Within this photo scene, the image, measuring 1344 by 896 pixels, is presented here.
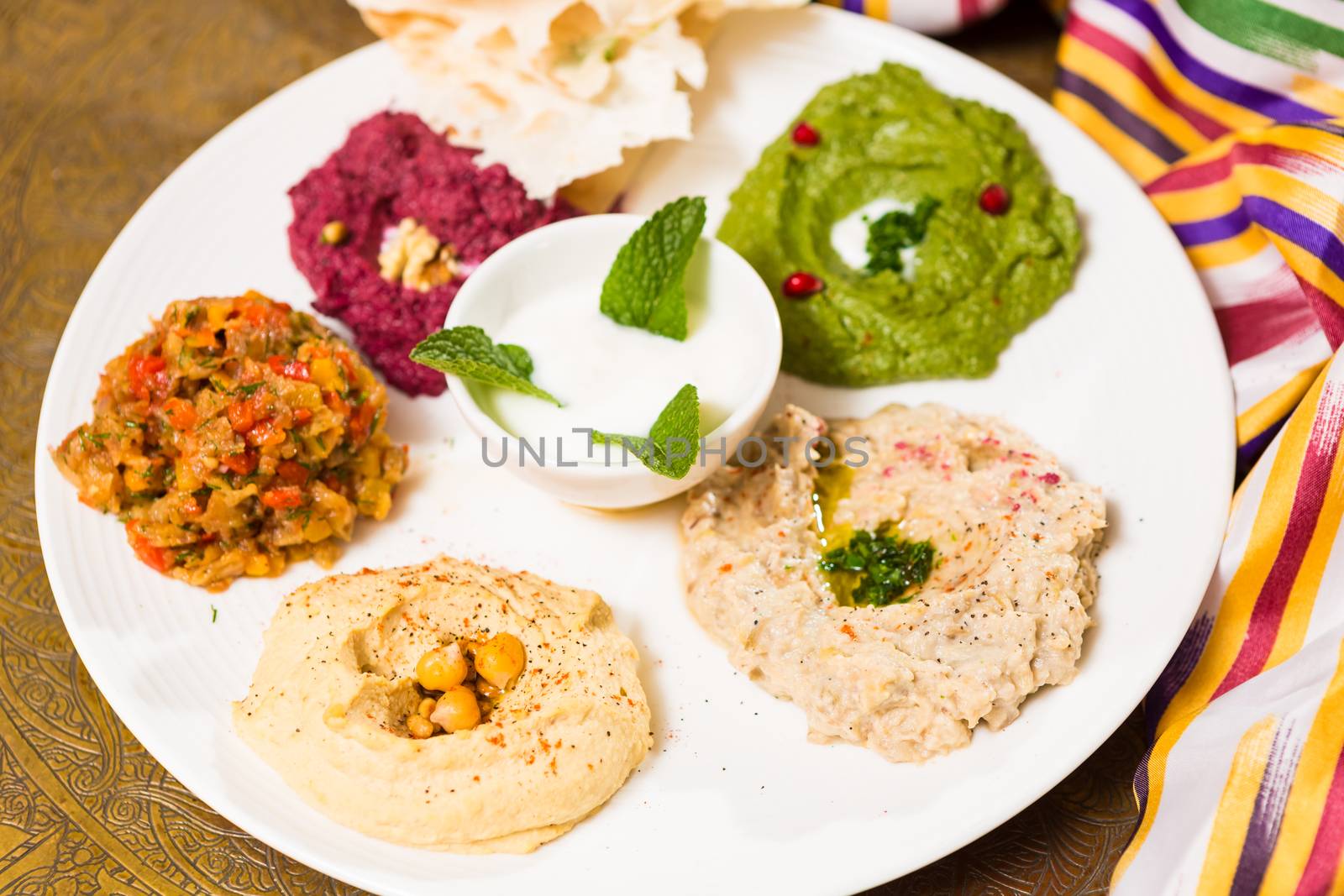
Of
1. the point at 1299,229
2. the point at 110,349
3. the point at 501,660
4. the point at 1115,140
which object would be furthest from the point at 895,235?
the point at 110,349

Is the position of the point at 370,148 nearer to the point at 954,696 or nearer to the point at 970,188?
the point at 970,188

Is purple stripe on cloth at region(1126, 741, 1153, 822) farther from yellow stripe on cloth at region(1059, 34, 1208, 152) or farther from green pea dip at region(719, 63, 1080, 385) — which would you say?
yellow stripe on cloth at region(1059, 34, 1208, 152)

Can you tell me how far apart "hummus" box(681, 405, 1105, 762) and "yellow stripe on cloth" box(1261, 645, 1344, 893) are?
76 cm

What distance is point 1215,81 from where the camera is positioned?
5.52 meters

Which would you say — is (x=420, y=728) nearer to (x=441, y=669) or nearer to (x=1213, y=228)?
(x=441, y=669)

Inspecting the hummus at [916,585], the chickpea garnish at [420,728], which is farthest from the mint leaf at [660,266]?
the chickpea garnish at [420,728]

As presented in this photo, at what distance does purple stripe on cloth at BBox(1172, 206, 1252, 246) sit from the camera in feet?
16.8

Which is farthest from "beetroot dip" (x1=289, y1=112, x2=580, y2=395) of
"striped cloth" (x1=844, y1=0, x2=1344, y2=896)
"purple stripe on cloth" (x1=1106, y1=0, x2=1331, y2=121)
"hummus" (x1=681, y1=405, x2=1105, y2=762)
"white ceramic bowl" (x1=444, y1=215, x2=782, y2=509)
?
"purple stripe on cloth" (x1=1106, y1=0, x2=1331, y2=121)

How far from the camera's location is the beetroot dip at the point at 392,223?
512 cm

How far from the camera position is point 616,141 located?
5414 millimetres

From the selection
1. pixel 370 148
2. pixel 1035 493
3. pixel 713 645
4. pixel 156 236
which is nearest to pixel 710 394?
pixel 713 645

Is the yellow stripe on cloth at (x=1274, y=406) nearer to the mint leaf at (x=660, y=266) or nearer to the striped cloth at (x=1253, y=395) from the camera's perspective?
the striped cloth at (x=1253, y=395)

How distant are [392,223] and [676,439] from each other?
1.92 metres

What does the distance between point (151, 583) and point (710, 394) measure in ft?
7.43
